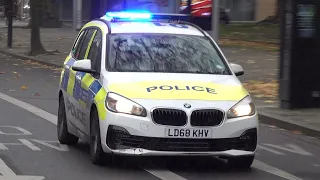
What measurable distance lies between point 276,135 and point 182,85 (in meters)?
3.90

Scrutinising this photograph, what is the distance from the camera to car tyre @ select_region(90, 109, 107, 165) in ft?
27.6

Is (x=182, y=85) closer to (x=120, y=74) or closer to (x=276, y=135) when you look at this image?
(x=120, y=74)

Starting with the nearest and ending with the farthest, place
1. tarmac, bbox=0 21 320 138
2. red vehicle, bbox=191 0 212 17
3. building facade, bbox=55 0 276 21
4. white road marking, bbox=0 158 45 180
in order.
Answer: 1. white road marking, bbox=0 158 45 180
2. tarmac, bbox=0 21 320 138
3. red vehicle, bbox=191 0 212 17
4. building facade, bbox=55 0 276 21

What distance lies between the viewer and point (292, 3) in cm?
1359

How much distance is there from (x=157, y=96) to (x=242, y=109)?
3.16 feet

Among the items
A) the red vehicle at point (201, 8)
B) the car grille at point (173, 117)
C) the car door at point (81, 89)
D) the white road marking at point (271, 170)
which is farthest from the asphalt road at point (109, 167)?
the red vehicle at point (201, 8)

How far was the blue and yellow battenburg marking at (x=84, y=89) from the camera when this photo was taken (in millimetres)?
8383

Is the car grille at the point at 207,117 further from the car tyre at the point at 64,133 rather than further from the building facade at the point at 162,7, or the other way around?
the building facade at the point at 162,7

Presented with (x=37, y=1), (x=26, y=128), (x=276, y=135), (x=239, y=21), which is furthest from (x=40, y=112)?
(x=239, y=21)

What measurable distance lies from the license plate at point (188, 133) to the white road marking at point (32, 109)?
15.3 feet

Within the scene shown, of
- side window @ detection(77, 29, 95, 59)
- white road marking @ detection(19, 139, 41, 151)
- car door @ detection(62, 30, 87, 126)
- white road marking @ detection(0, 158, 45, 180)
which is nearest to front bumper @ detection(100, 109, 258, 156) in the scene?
white road marking @ detection(0, 158, 45, 180)

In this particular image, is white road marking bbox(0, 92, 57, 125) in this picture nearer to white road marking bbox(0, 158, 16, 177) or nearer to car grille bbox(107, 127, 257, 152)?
white road marking bbox(0, 158, 16, 177)

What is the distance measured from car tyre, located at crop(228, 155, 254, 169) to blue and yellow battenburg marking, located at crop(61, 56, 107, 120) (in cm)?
160

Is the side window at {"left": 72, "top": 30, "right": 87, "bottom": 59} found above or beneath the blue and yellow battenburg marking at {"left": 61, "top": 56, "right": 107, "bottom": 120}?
above
